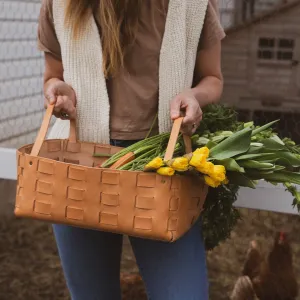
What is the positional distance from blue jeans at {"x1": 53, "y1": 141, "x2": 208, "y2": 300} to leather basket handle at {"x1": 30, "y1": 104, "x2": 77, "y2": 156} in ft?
0.37

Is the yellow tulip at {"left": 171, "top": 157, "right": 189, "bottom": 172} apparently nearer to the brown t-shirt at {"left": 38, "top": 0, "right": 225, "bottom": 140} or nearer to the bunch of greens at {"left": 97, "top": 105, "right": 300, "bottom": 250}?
the bunch of greens at {"left": 97, "top": 105, "right": 300, "bottom": 250}

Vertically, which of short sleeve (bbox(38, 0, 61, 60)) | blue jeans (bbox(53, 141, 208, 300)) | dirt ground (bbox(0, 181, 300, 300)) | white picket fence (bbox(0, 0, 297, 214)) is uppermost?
short sleeve (bbox(38, 0, 61, 60))

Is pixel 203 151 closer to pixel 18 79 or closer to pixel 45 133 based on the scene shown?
pixel 45 133

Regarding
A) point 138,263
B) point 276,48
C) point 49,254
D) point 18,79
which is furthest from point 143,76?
point 49,254

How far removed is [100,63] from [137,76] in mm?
94

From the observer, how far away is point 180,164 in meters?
1.17

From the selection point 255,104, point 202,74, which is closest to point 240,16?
point 255,104

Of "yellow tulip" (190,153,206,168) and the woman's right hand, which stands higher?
the woman's right hand

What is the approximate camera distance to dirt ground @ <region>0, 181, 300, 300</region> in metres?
2.61

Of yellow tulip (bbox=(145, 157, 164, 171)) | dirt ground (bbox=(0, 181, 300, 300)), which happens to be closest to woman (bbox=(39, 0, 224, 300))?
Answer: yellow tulip (bbox=(145, 157, 164, 171))

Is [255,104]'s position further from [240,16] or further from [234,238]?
[234,238]

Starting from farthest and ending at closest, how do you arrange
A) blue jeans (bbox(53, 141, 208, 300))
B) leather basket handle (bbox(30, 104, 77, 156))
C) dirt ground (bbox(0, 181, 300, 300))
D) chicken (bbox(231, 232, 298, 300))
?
dirt ground (bbox(0, 181, 300, 300))
chicken (bbox(231, 232, 298, 300))
blue jeans (bbox(53, 141, 208, 300))
leather basket handle (bbox(30, 104, 77, 156))

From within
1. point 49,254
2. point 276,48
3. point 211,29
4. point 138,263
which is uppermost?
point 211,29

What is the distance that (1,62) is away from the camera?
255cm
